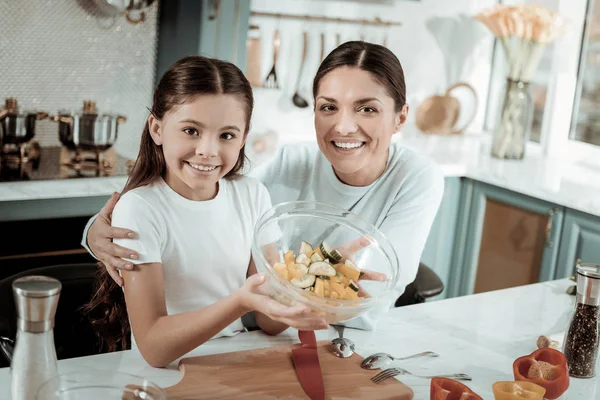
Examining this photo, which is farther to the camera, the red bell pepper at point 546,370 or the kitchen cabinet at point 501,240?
the kitchen cabinet at point 501,240

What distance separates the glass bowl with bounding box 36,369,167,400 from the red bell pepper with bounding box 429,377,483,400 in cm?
43

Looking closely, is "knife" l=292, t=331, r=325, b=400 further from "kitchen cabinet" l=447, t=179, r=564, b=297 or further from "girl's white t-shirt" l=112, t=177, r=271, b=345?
"kitchen cabinet" l=447, t=179, r=564, b=297

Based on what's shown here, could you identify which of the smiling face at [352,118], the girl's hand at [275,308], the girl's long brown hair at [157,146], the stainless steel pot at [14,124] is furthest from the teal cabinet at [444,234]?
the girl's hand at [275,308]

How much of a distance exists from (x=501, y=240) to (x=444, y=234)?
0.25 m

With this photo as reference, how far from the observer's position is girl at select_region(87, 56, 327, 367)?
4.34 feet

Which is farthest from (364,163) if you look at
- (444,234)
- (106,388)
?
(444,234)

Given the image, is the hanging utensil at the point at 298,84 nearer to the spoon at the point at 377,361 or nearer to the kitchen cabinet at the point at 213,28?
the kitchen cabinet at the point at 213,28

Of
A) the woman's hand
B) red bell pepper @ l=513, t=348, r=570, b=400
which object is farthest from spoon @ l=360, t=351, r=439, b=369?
the woman's hand

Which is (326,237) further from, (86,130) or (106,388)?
(86,130)

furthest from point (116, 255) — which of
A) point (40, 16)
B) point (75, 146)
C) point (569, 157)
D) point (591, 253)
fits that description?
point (569, 157)

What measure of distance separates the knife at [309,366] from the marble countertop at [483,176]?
126cm

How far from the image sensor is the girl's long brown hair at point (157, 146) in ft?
4.70

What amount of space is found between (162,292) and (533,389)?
646 mm

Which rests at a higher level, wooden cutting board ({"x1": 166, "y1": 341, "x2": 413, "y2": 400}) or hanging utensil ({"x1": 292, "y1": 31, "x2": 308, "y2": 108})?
hanging utensil ({"x1": 292, "y1": 31, "x2": 308, "y2": 108})
